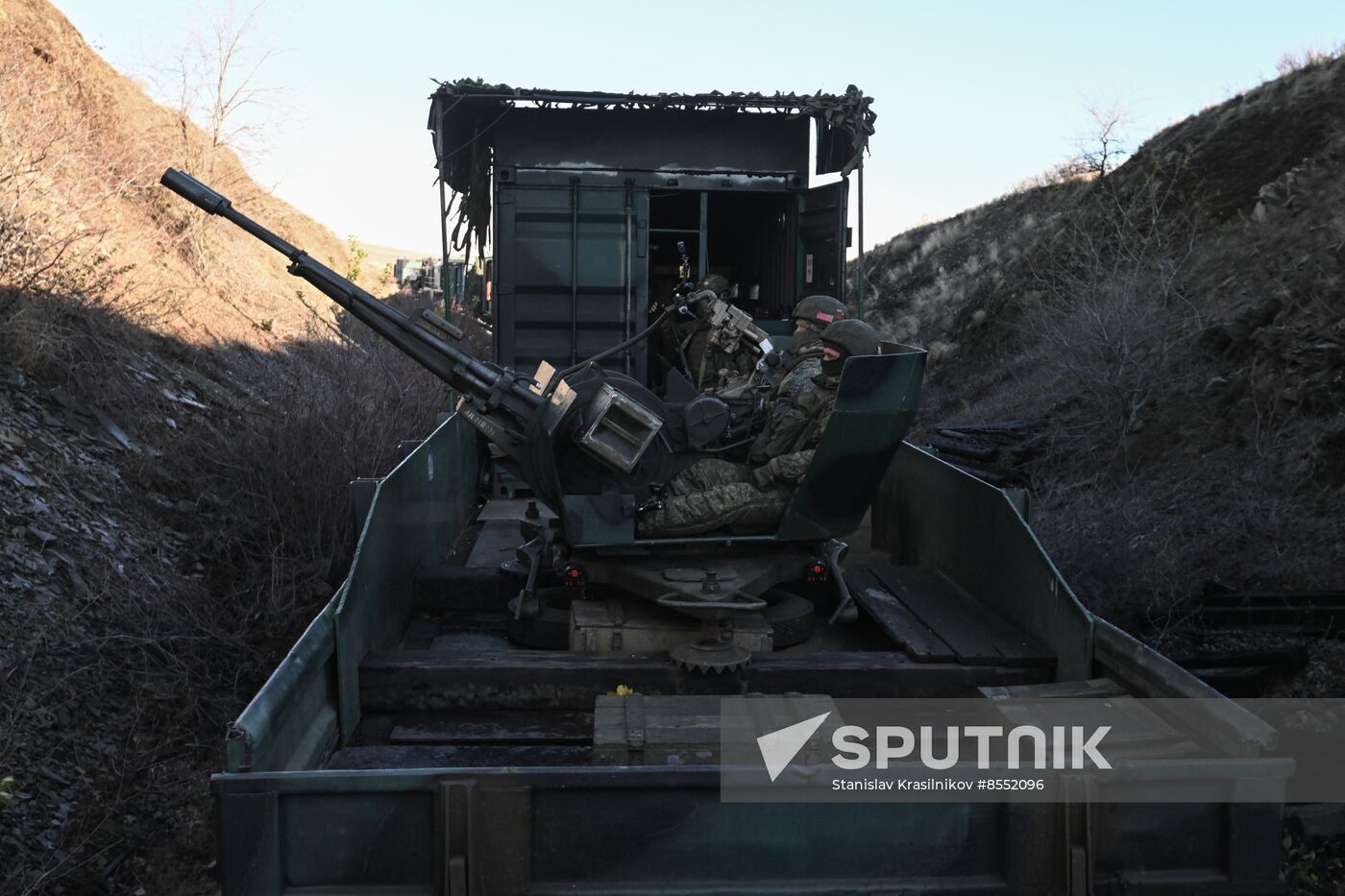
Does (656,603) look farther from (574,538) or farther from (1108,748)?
(1108,748)

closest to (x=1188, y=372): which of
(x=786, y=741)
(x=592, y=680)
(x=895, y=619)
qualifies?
(x=895, y=619)

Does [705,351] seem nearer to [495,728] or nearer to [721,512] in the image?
[721,512]

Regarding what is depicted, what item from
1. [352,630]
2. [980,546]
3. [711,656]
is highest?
[980,546]

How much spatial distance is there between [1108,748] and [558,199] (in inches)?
247

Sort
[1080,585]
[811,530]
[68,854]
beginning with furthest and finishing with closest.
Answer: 1. [1080,585]
2. [811,530]
3. [68,854]

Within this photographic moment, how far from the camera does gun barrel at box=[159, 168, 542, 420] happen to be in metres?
5.26

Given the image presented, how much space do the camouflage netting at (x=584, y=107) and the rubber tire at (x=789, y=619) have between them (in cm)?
432

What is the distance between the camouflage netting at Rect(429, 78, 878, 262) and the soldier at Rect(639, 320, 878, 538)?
3.87 metres

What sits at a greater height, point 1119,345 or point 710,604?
point 1119,345

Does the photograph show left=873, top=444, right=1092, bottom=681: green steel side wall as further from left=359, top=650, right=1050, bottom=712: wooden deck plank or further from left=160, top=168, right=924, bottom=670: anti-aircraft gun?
left=160, top=168, right=924, bottom=670: anti-aircraft gun

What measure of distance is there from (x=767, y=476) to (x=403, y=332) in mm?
1867

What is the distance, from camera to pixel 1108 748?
3.79 metres

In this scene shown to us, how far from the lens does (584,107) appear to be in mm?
9070

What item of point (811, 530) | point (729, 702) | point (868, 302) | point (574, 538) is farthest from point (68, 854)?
point (868, 302)
